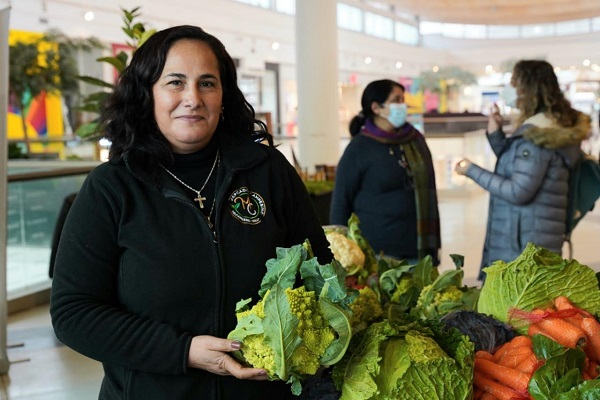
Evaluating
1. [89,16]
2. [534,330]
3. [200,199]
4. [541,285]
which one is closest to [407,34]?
[89,16]

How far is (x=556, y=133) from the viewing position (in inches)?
172

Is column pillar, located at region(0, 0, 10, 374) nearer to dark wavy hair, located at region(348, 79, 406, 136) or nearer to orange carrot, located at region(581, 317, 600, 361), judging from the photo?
dark wavy hair, located at region(348, 79, 406, 136)

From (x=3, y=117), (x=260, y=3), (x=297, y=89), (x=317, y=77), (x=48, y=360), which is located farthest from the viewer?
(x=260, y=3)

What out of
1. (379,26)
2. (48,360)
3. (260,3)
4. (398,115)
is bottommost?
(48,360)

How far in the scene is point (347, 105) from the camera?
3328 centimetres

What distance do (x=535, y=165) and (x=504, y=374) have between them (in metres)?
2.61

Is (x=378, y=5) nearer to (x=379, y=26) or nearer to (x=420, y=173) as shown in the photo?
(x=379, y=26)

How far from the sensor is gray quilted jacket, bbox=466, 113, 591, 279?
4.42 m

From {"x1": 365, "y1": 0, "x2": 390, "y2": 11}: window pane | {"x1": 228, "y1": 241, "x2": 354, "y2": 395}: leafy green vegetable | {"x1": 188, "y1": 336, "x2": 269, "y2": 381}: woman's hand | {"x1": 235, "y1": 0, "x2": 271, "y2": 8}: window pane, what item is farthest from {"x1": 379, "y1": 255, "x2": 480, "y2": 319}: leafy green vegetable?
{"x1": 365, "y1": 0, "x2": 390, "y2": 11}: window pane

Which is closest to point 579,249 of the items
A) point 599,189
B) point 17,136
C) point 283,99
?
point 599,189

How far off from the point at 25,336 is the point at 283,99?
2148 centimetres

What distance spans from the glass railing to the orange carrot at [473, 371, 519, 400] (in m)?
5.92

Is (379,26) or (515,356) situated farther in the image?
(379,26)

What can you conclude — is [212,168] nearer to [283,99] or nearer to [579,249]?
[579,249]
